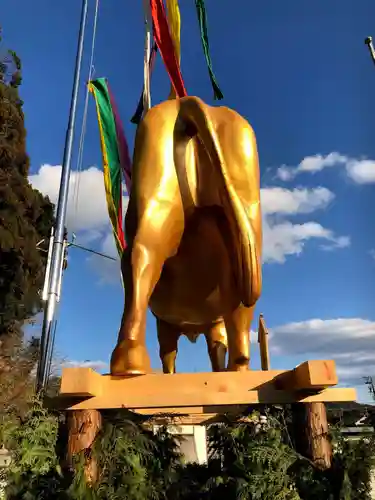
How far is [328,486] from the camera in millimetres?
2039

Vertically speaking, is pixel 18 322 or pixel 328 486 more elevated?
pixel 18 322

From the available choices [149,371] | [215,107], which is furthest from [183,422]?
[215,107]

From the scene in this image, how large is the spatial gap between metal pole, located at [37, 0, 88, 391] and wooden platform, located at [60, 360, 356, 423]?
6.25 metres

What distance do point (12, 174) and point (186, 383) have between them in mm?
12391

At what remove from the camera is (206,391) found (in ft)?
7.29

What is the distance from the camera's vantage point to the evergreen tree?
12305 mm

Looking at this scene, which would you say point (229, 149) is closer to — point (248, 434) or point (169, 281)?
point (169, 281)

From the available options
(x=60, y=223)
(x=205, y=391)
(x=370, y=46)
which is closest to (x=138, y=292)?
(x=205, y=391)

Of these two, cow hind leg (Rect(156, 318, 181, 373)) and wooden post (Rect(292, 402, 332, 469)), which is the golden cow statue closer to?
cow hind leg (Rect(156, 318, 181, 373))

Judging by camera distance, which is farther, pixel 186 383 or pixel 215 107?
pixel 215 107

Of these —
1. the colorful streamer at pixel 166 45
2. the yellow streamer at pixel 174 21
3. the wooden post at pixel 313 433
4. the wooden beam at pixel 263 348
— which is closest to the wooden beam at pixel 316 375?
the wooden post at pixel 313 433

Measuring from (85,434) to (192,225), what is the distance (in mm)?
1374

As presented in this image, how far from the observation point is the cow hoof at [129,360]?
2301 millimetres

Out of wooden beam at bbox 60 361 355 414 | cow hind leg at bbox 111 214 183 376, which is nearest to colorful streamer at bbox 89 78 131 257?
cow hind leg at bbox 111 214 183 376
